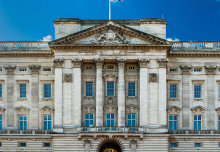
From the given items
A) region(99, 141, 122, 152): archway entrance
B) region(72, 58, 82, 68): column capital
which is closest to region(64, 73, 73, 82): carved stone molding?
region(72, 58, 82, 68): column capital

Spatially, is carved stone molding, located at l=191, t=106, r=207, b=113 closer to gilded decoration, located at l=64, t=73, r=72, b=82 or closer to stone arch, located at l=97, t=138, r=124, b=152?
stone arch, located at l=97, t=138, r=124, b=152

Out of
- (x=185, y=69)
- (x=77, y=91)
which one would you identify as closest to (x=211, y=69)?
(x=185, y=69)

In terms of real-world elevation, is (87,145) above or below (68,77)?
below

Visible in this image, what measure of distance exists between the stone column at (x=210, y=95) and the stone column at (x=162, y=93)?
6.93m

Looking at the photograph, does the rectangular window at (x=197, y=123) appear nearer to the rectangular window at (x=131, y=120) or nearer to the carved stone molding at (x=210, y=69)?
the carved stone molding at (x=210, y=69)

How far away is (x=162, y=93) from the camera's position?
4956cm

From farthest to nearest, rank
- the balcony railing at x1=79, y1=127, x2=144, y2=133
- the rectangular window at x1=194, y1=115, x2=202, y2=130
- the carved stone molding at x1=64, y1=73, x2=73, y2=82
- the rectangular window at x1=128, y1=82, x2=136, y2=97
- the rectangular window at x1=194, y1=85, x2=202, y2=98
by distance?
the rectangular window at x1=194, y1=85, x2=202, y2=98
the rectangular window at x1=194, y1=115, x2=202, y2=130
the rectangular window at x1=128, y1=82, x2=136, y2=97
the carved stone molding at x1=64, y1=73, x2=73, y2=82
the balcony railing at x1=79, y1=127, x2=144, y2=133

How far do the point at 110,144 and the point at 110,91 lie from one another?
7.28 m

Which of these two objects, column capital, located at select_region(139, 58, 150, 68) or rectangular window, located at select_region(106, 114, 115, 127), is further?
rectangular window, located at select_region(106, 114, 115, 127)

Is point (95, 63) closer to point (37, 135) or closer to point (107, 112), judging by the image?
point (107, 112)

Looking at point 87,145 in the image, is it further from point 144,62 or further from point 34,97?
point 144,62

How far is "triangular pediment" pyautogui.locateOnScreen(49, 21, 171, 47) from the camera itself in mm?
49844

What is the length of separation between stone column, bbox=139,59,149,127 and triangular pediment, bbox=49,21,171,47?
284cm

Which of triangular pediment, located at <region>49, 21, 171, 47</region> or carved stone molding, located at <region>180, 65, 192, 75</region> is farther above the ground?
triangular pediment, located at <region>49, 21, 171, 47</region>
